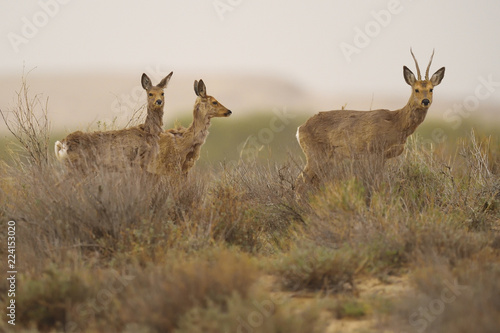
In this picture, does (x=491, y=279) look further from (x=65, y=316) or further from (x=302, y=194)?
(x=302, y=194)

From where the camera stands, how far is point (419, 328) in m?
5.07

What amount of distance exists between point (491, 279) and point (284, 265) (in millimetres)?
2225

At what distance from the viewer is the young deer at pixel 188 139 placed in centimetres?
1127

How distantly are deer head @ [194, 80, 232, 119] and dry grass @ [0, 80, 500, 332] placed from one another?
3.93 feet

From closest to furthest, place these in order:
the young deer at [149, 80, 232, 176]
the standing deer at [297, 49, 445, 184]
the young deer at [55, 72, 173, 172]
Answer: the young deer at [55, 72, 173, 172]
the standing deer at [297, 49, 445, 184]
the young deer at [149, 80, 232, 176]

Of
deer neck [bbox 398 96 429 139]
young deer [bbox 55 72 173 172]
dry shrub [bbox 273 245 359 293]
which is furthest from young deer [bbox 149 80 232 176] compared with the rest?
dry shrub [bbox 273 245 359 293]

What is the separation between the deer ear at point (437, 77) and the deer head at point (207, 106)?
12.3 ft

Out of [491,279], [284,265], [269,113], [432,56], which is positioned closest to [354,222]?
[284,265]

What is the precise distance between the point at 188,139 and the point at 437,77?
4647mm

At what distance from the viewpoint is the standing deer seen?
35.8ft

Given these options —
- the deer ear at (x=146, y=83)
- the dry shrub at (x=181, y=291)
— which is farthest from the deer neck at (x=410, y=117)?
the dry shrub at (x=181, y=291)

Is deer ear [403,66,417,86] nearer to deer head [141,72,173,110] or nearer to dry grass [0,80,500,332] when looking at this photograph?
dry grass [0,80,500,332]

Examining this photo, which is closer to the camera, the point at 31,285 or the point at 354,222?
the point at 31,285

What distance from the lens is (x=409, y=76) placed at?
11.1 meters
